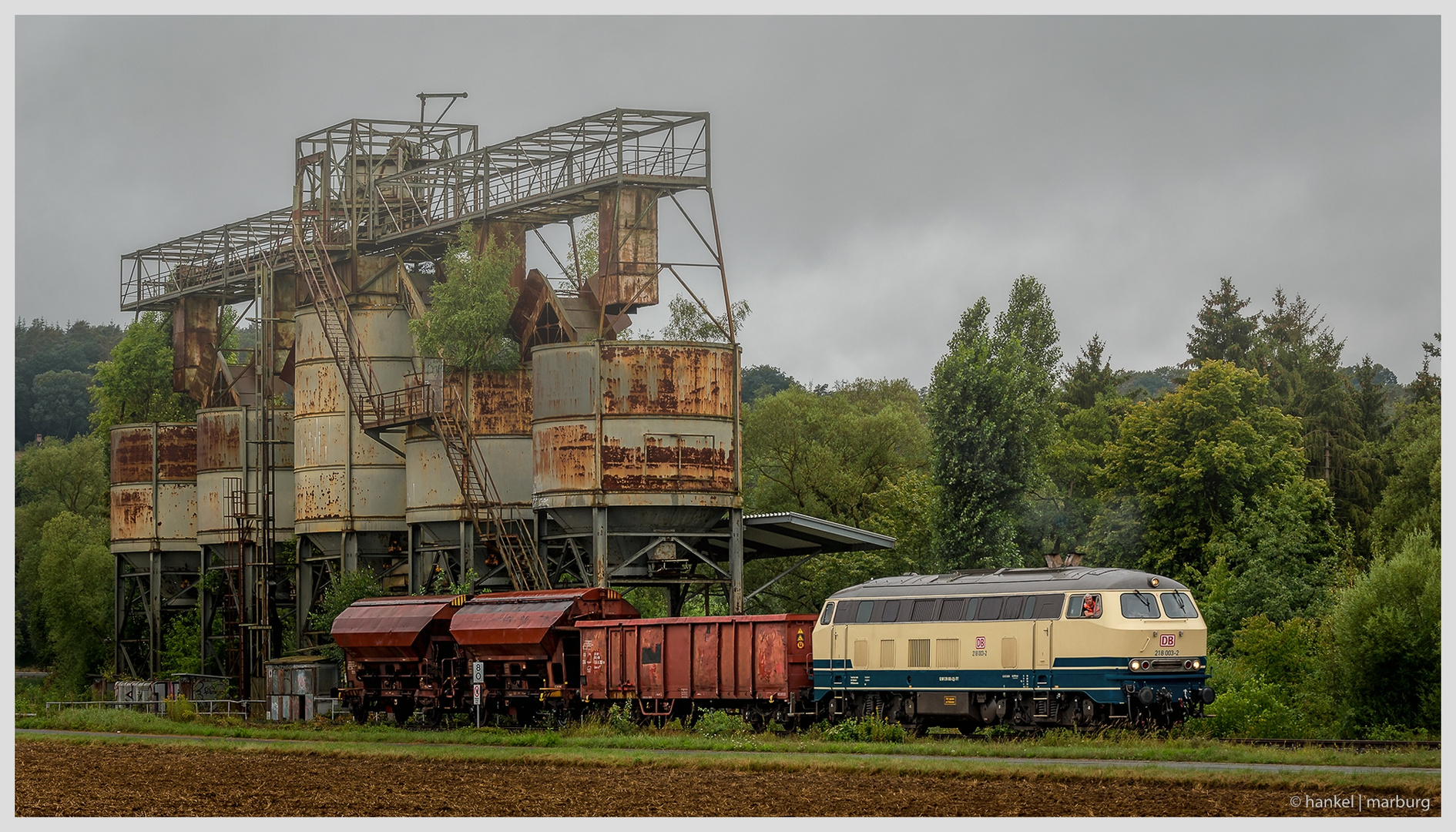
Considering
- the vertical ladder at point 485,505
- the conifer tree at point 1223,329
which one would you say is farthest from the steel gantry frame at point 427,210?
the conifer tree at point 1223,329

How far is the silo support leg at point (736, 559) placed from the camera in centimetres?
5212

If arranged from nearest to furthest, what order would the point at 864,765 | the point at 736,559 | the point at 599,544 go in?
1. the point at 864,765
2. the point at 599,544
3. the point at 736,559

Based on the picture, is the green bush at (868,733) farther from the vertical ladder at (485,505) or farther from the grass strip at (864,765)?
Result: the vertical ladder at (485,505)

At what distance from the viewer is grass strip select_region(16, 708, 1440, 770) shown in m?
28.4

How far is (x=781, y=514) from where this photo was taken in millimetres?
52844

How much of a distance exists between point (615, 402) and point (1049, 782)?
90.2ft

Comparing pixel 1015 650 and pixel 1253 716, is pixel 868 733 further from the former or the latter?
pixel 1253 716

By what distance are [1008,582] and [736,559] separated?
1740cm

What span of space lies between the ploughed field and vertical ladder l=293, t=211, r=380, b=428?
27780 mm

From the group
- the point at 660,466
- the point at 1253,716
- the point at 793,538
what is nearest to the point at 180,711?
the point at 660,466

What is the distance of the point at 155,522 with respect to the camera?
75.5 meters

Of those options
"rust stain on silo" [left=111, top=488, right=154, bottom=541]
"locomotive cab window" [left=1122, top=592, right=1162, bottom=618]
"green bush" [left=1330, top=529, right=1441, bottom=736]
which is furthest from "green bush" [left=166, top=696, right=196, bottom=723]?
"green bush" [left=1330, top=529, right=1441, bottom=736]

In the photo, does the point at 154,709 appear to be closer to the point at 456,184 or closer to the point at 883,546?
the point at 456,184

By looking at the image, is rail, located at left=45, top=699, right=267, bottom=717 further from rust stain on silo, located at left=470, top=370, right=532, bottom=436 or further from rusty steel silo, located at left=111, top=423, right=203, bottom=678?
rusty steel silo, located at left=111, top=423, right=203, bottom=678
